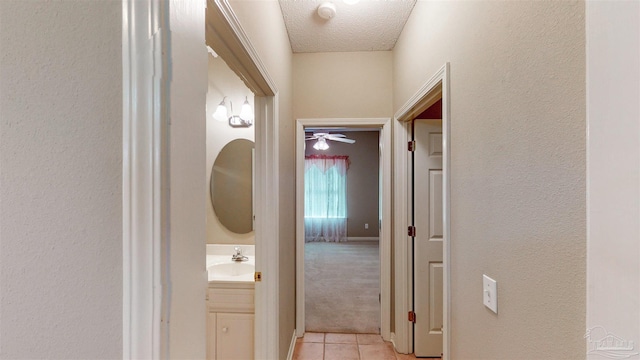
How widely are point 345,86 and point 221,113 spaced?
3.69 ft

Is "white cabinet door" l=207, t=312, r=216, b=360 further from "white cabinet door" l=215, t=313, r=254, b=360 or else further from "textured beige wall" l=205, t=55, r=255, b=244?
"textured beige wall" l=205, t=55, r=255, b=244

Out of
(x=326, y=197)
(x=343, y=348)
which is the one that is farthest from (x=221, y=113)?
(x=326, y=197)

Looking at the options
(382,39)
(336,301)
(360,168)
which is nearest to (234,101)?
(382,39)

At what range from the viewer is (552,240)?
2.37 feet

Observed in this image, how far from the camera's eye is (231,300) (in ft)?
5.71

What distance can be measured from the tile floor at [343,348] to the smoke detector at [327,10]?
8.69 ft

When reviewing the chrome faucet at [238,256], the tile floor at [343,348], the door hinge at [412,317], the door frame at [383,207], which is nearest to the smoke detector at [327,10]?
the door frame at [383,207]

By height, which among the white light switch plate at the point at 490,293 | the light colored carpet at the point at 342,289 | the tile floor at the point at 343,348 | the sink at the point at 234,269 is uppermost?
the white light switch plate at the point at 490,293

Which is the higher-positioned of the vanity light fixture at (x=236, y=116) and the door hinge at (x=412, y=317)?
the vanity light fixture at (x=236, y=116)

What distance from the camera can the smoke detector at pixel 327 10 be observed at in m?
1.86

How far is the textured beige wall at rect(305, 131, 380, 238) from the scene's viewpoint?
23.2 ft

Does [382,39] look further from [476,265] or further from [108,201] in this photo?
[108,201]

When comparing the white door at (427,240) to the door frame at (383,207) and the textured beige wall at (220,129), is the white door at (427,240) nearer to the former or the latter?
the door frame at (383,207)
